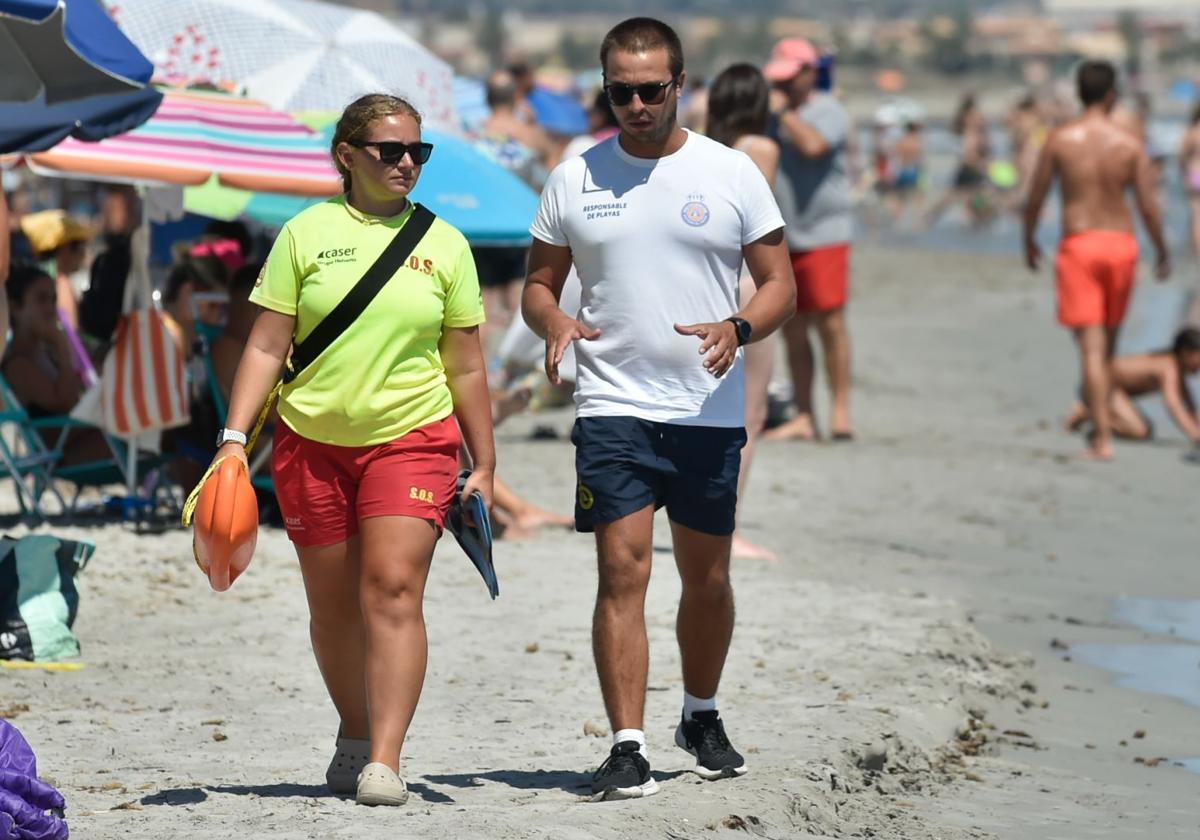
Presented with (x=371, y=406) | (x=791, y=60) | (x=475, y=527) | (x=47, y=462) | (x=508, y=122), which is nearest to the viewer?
(x=371, y=406)

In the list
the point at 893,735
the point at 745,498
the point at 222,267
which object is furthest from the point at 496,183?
the point at 893,735

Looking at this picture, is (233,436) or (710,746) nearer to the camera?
(233,436)

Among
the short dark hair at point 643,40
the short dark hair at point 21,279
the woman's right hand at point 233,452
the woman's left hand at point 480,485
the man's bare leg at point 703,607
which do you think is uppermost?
the short dark hair at point 643,40

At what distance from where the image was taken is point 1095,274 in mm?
10977

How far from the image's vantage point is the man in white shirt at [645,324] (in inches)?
188

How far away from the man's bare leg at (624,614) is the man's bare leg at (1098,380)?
6719 millimetres

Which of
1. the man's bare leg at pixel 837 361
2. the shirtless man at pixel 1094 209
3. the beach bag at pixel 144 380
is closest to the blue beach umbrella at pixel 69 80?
the beach bag at pixel 144 380

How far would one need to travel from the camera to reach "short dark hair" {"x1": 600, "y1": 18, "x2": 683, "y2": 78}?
479 cm

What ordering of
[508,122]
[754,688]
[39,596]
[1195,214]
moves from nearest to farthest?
[754,688], [39,596], [508,122], [1195,214]

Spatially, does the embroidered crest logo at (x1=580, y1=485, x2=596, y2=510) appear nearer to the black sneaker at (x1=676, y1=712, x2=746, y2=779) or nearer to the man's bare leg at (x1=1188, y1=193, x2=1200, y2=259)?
the black sneaker at (x1=676, y1=712, x2=746, y2=779)

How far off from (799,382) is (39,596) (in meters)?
5.71

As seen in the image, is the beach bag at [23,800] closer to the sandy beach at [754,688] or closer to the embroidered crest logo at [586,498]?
the sandy beach at [754,688]

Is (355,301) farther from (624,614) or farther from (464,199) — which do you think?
(464,199)

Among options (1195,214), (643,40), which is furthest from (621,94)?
(1195,214)
